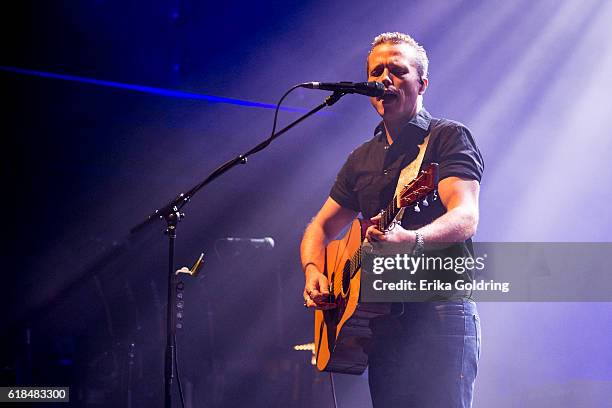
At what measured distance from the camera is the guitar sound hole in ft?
8.66

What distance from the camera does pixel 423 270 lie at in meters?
2.30

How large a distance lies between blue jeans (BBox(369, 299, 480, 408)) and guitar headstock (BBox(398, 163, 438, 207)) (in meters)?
0.37

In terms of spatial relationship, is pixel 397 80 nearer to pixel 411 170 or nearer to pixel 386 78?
pixel 386 78

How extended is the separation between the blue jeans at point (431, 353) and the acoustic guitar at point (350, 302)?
0.39 ft

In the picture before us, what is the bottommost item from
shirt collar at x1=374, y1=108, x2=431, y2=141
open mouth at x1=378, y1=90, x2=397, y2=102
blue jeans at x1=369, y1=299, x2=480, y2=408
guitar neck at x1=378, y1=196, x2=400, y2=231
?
blue jeans at x1=369, y1=299, x2=480, y2=408

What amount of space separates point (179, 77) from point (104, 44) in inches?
27.0

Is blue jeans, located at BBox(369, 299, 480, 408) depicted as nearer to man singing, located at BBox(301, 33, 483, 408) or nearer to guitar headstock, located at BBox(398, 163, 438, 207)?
man singing, located at BBox(301, 33, 483, 408)

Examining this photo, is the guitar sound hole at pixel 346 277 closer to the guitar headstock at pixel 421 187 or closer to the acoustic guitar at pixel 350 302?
the acoustic guitar at pixel 350 302

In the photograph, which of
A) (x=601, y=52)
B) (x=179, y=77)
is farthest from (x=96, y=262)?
(x=601, y=52)

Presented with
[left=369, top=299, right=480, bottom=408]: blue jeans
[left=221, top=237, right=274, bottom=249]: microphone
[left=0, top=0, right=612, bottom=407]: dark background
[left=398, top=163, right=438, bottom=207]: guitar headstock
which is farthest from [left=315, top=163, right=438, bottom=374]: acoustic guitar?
[left=221, top=237, right=274, bottom=249]: microphone

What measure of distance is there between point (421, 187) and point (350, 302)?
0.57 metres
